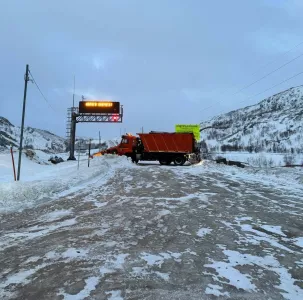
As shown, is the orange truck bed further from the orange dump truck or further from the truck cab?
the truck cab

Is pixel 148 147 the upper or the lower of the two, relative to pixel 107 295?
upper

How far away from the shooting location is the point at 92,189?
1367cm

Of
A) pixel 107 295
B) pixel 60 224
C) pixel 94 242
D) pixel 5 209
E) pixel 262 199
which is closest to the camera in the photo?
pixel 107 295

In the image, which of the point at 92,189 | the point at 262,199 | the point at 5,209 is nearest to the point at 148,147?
the point at 92,189

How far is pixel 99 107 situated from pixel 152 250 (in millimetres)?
45944

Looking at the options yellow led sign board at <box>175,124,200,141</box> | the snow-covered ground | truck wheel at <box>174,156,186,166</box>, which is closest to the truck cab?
truck wheel at <box>174,156,186,166</box>

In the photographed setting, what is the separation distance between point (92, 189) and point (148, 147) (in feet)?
64.4

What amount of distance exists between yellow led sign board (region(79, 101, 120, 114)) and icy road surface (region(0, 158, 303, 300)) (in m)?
39.9

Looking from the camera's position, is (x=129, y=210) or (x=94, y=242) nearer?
(x=94, y=242)

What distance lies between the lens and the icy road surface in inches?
166

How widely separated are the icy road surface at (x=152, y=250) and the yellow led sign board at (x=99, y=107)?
39914mm

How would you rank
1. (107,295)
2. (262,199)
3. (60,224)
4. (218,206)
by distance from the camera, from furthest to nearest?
1. (262,199)
2. (218,206)
3. (60,224)
4. (107,295)

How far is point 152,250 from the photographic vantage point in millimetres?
5762

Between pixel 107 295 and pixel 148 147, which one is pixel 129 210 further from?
pixel 148 147
